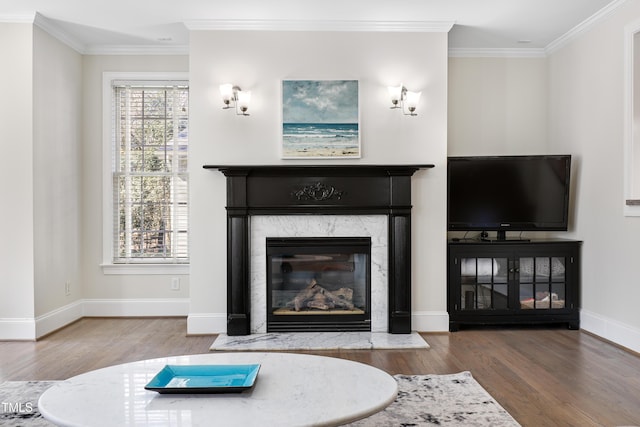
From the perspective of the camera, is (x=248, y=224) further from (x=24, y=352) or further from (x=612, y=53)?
(x=612, y=53)

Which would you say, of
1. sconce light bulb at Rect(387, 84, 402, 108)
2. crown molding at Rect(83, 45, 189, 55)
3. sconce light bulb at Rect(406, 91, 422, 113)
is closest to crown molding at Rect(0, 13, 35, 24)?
crown molding at Rect(83, 45, 189, 55)

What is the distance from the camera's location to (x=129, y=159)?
568 centimetres

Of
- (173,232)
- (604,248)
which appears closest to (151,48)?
(173,232)

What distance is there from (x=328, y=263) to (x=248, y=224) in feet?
2.57

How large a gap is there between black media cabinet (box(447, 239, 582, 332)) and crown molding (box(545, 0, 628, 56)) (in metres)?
1.89

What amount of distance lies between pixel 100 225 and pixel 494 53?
→ 4359mm

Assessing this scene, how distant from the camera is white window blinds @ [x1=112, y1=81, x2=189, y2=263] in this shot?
5.66 m

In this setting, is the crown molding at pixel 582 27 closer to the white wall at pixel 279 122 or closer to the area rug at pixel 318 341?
the white wall at pixel 279 122

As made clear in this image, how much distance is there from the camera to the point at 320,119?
482cm

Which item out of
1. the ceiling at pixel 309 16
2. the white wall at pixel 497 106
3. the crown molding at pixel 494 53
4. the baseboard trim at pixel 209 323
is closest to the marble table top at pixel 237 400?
the baseboard trim at pixel 209 323

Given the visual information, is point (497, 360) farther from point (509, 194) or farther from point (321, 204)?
point (321, 204)

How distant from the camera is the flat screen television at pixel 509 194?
16.4 feet

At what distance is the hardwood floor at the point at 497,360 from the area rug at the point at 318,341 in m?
0.10

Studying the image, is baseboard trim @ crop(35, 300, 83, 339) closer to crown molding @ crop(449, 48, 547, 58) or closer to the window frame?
crown molding @ crop(449, 48, 547, 58)
